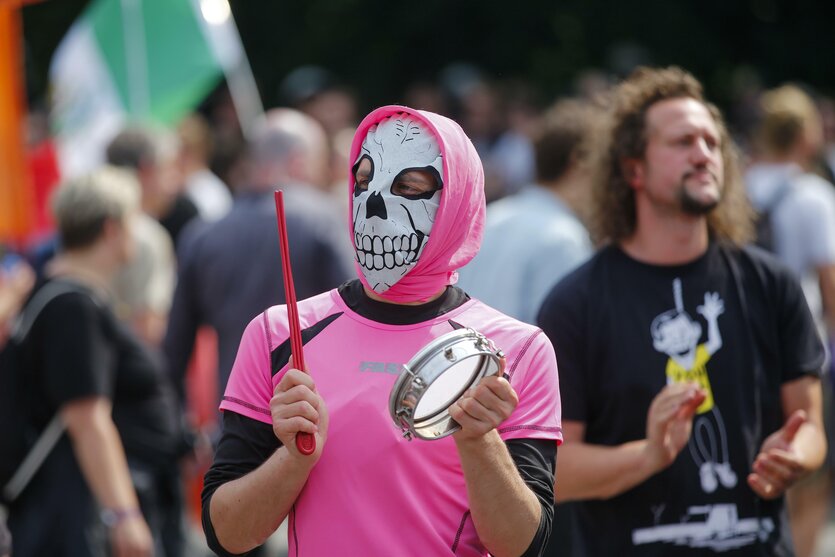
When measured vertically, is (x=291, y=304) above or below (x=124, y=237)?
below

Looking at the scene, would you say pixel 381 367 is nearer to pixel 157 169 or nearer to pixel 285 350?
pixel 285 350

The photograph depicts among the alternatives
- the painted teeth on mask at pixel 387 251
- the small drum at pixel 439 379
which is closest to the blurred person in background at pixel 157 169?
the painted teeth on mask at pixel 387 251

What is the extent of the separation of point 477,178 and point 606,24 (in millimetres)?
11755

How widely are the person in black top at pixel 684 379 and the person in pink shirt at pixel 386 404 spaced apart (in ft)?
3.58

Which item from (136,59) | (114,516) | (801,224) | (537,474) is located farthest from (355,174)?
(136,59)

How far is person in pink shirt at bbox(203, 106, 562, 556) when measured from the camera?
294 centimetres

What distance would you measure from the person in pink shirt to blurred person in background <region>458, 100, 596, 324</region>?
95.1 inches

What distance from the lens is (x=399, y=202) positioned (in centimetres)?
303

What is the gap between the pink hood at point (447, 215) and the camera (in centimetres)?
302

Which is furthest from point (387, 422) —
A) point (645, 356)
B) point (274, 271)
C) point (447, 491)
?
point (274, 271)

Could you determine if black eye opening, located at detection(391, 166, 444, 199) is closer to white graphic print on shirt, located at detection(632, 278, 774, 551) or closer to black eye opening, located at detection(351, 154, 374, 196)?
black eye opening, located at detection(351, 154, 374, 196)

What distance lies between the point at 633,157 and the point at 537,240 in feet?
3.64

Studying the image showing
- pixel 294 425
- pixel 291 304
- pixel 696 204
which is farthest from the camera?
pixel 696 204

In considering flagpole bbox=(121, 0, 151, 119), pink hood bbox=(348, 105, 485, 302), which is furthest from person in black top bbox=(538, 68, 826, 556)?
flagpole bbox=(121, 0, 151, 119)
